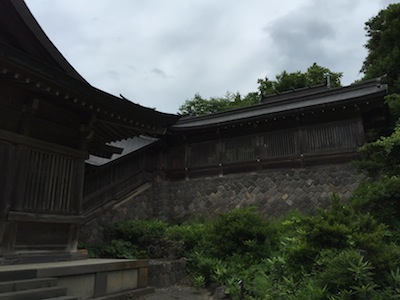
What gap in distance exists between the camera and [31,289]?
5305 millimetres

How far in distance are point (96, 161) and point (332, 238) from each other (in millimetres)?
12914

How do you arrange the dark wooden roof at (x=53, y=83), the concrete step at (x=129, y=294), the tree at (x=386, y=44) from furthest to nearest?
the tree at (x=386, y=44)
the concrete step at (x=129, y=294)
the dark wooden roof at (x=53, y=83)

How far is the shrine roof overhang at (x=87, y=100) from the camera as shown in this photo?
6.05m

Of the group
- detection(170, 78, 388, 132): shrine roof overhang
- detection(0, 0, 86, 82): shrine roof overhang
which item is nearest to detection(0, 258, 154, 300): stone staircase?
detection(0, 0, 86, 82): shrine roof overhang

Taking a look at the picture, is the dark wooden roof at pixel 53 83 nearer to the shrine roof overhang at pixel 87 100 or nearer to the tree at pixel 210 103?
the shrine roof overhang at pixel 87 100

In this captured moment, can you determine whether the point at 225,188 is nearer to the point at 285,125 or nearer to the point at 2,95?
the point at 285,125

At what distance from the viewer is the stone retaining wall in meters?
13.8

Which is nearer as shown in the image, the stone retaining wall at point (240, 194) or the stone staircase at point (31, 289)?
the stone staircase at point (31, 289)

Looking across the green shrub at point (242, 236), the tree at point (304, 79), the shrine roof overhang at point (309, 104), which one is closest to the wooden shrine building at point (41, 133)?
the green shrub at point (242, 236)

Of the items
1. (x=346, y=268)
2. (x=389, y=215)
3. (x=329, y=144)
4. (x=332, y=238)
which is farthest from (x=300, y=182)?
(x=346, y=268)

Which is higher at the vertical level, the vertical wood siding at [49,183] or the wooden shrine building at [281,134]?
the wooden shrine building at [281,134]

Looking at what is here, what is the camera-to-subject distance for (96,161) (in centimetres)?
1608

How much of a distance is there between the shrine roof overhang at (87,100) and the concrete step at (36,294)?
12.8 feet

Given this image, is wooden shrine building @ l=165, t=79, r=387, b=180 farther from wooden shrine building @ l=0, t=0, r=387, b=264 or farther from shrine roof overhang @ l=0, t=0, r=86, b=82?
shrine roof overhang @ l=0, t=0, r=86, b=82
